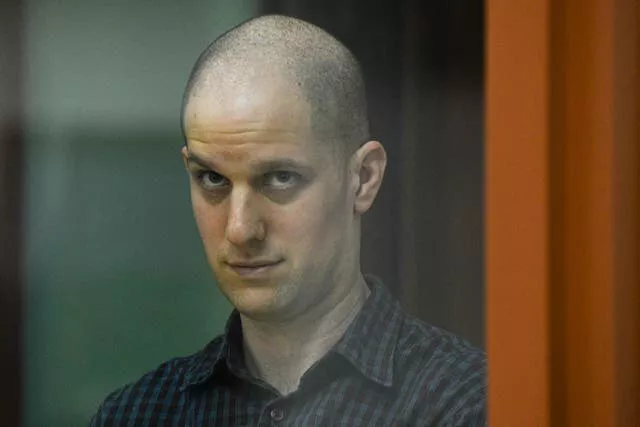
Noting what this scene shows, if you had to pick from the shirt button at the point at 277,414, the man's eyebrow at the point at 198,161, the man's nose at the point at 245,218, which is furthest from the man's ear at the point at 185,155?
the shirt button at the point at 277,414

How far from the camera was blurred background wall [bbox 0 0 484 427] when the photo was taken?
5.39ft

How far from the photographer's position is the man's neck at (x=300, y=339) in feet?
5.44

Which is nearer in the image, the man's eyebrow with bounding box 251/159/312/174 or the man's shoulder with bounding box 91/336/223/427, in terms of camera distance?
the man's eyebrow with bounding box 251/159/312/174

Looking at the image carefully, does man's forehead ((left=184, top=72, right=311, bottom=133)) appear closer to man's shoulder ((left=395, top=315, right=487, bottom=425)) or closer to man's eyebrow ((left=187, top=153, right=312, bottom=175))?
man's eyebrow ((left=187, top=153, right=312, bottom=175))

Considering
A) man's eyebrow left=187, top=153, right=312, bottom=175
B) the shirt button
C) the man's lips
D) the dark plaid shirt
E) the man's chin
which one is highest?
man's eyebrow left=187, top=153, right=312, bottom=175

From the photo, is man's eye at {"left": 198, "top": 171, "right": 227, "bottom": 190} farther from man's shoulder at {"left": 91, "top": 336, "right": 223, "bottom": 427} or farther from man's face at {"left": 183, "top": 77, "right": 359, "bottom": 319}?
man's shoulder at {"left": 91, "top": 336, "right": 223, "bottom": 427}

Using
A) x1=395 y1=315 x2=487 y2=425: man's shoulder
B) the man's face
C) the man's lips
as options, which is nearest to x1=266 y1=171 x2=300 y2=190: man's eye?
the man's face

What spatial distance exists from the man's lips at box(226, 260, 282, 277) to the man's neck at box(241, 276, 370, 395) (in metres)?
0.08

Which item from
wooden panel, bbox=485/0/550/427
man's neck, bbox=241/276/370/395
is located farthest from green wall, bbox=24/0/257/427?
wooden panel, bbox=485/0/550/427

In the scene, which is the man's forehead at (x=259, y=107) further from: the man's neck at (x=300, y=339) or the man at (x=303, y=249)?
the man's neck at (x=300, y=339)

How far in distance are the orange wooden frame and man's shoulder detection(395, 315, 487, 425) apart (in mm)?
28

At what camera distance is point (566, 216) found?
5.14 ft

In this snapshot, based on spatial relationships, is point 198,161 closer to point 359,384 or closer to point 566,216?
point 359,384

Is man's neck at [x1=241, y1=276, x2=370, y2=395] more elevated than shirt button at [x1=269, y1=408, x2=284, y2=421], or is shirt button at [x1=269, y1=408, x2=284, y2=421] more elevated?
man's neck at [x1=241, y1=276, x2=370, y2=395]
